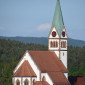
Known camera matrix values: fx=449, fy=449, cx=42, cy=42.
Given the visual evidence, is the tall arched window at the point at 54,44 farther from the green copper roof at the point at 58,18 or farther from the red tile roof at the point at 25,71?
the red tile roof at the point at 25,71

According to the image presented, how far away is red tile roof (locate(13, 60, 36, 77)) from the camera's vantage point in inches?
3442

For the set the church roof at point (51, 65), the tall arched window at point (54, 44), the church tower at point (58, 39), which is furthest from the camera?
the tall arched window at point (54, 44)

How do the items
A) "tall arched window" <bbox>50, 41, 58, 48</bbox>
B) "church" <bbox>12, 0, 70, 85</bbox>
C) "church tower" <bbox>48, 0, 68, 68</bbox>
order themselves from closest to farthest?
1. "church" <bbox>12, 0, 70, 85</bbox>
2. "church tower" <bbox>48, 0, 68, 68</bbox>
3. "tall arched window" <bbox>50, 41, 58, 48</bbox>

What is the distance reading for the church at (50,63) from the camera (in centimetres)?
8769

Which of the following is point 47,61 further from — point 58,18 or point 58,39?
point 58,18

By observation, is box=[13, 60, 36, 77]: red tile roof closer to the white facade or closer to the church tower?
the white facade

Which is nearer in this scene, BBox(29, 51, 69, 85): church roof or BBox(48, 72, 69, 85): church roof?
BBox(48, 72, 69, 85): church roof

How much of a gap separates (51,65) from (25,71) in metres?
6.72

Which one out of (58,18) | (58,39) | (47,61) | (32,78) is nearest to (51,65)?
(47,61)

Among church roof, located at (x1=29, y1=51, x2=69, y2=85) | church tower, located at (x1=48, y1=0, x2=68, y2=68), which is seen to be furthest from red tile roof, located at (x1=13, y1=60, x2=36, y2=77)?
church tower, located at (x1=48, y1=0, x2=68, y2=68)

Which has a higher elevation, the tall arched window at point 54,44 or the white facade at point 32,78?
the tall arched window at point 54,44

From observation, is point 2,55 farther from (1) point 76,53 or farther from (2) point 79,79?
(2) point 79,79

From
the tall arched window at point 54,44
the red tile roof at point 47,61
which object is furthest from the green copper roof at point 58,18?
the red tile roof at point 47,61

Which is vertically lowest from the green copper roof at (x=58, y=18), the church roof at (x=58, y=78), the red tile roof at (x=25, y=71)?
the church roof at (x=58, y=78)
